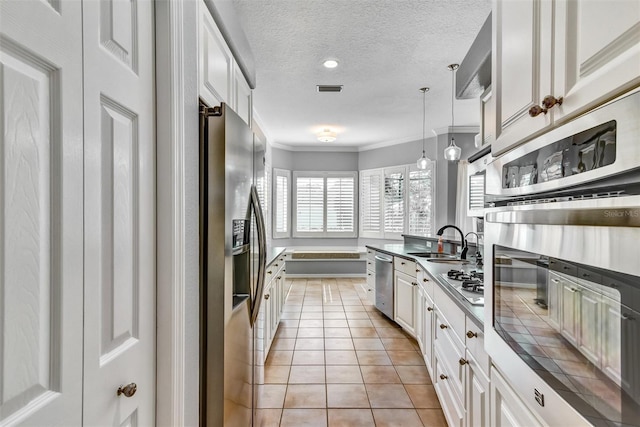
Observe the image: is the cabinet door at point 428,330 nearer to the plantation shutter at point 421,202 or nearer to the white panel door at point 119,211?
the white panel door at point 119,211

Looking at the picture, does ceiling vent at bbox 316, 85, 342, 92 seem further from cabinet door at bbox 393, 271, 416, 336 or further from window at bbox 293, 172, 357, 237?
window at bbox 293, 172, 357, 237

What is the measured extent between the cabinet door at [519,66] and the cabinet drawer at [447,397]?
137 centimetres

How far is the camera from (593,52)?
0.61 metres

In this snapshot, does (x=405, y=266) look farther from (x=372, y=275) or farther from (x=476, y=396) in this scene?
(x=476, y=396)

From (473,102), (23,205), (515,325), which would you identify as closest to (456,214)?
(473,102)

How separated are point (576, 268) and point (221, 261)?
1098mm

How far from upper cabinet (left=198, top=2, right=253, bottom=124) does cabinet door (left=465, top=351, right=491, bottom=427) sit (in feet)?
5.34

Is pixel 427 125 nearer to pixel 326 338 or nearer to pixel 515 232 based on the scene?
pixel 326 338

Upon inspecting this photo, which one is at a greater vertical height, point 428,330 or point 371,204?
point 371,204

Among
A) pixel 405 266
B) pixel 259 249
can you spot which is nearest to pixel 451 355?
pixel 259 249

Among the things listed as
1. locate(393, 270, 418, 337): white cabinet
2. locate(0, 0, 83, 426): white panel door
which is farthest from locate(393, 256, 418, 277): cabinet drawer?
locate(0, 0, 83, 426): white panel door

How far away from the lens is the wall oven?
0.51 m

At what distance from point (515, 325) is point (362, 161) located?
20.0 ft

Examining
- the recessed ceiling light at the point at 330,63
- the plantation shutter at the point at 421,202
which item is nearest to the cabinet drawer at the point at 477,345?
the recessed ceiling light at the point at 330,63
